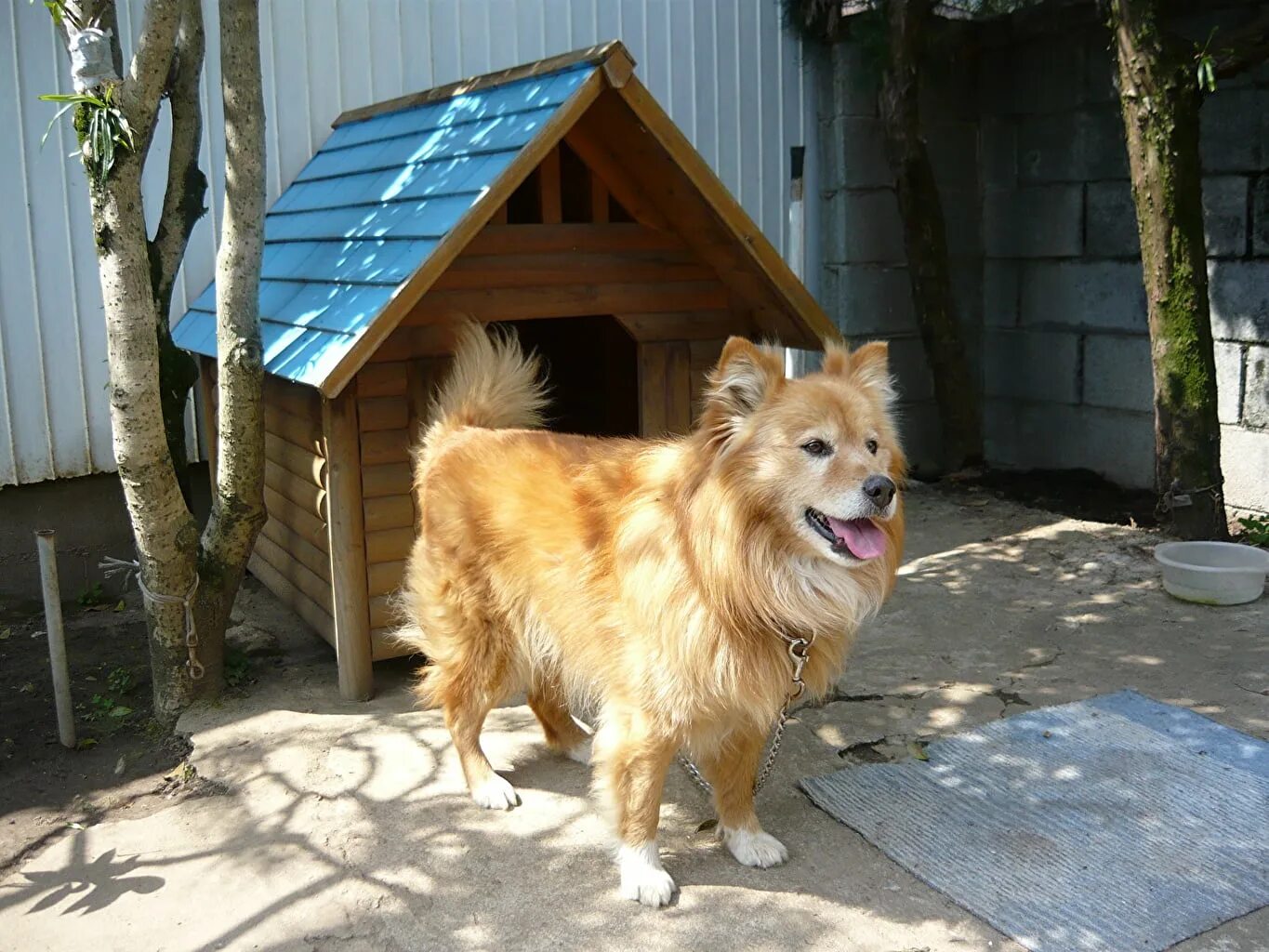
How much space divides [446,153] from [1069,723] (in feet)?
10.6

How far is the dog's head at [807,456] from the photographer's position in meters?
2.94

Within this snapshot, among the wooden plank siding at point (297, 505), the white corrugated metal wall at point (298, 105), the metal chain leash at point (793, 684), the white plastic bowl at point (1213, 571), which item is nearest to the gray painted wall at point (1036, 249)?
the white corrugated metal wall at point (298, 105)

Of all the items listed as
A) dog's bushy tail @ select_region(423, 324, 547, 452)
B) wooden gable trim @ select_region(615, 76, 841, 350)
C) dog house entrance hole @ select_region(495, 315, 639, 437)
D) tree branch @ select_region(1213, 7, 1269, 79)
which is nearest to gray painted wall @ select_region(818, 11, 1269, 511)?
tree branch @ select_region(1213, 7, 1269, 79)

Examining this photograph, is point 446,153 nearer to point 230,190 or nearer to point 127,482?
point 230,190

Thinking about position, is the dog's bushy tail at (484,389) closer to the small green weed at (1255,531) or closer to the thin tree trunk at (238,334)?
the thin tree trunk at (238,334)

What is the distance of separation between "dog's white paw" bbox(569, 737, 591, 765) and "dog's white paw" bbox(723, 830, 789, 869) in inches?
31.0

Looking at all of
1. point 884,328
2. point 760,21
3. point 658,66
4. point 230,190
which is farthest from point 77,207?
point 884,328

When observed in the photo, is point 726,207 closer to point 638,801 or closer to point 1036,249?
point 638,801

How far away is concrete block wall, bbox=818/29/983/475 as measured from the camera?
317 inches

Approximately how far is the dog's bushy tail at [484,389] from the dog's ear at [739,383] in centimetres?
126

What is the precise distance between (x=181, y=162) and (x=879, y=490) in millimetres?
3260

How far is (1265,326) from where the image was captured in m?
6.62

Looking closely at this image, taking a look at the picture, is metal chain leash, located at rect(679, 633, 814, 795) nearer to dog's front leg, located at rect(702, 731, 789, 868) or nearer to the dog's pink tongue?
dog's front leg, located at rect(702, 731, 789, 868)

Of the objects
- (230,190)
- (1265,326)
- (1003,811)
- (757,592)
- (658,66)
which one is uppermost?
(658,66)
